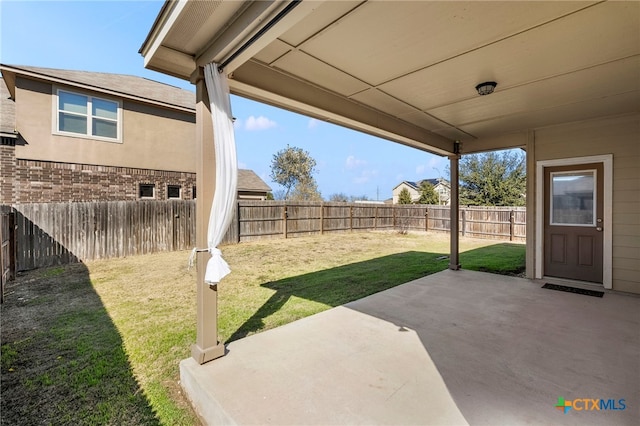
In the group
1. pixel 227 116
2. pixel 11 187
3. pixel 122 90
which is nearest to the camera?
pixel 227 116

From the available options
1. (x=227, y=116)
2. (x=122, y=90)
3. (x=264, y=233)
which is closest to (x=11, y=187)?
(x=122, y=90)

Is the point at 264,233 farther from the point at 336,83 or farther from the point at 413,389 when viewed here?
the point at 413,389

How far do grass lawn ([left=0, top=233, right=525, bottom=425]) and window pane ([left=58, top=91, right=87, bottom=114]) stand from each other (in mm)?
4782

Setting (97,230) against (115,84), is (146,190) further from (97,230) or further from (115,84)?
(115,84)

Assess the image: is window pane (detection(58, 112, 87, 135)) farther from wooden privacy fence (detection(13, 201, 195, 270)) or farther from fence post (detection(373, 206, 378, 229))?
fence post (detection(373, 206, 378, 229))

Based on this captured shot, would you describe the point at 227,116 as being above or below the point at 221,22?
below

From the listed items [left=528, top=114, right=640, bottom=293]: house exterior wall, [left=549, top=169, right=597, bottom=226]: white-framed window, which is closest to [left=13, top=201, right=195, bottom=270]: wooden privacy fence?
[left=549, top=169, right=597, bottom=226]: white-framed window

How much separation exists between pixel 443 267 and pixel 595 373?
4295mm

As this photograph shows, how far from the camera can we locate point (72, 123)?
8.34 meters

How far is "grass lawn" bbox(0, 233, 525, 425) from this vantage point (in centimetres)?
212

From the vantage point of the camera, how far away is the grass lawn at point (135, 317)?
83.3 inches

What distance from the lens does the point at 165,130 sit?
32.8 ft

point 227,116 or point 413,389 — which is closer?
point 413,389

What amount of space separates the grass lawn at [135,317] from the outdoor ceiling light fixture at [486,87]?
10.4 feet
